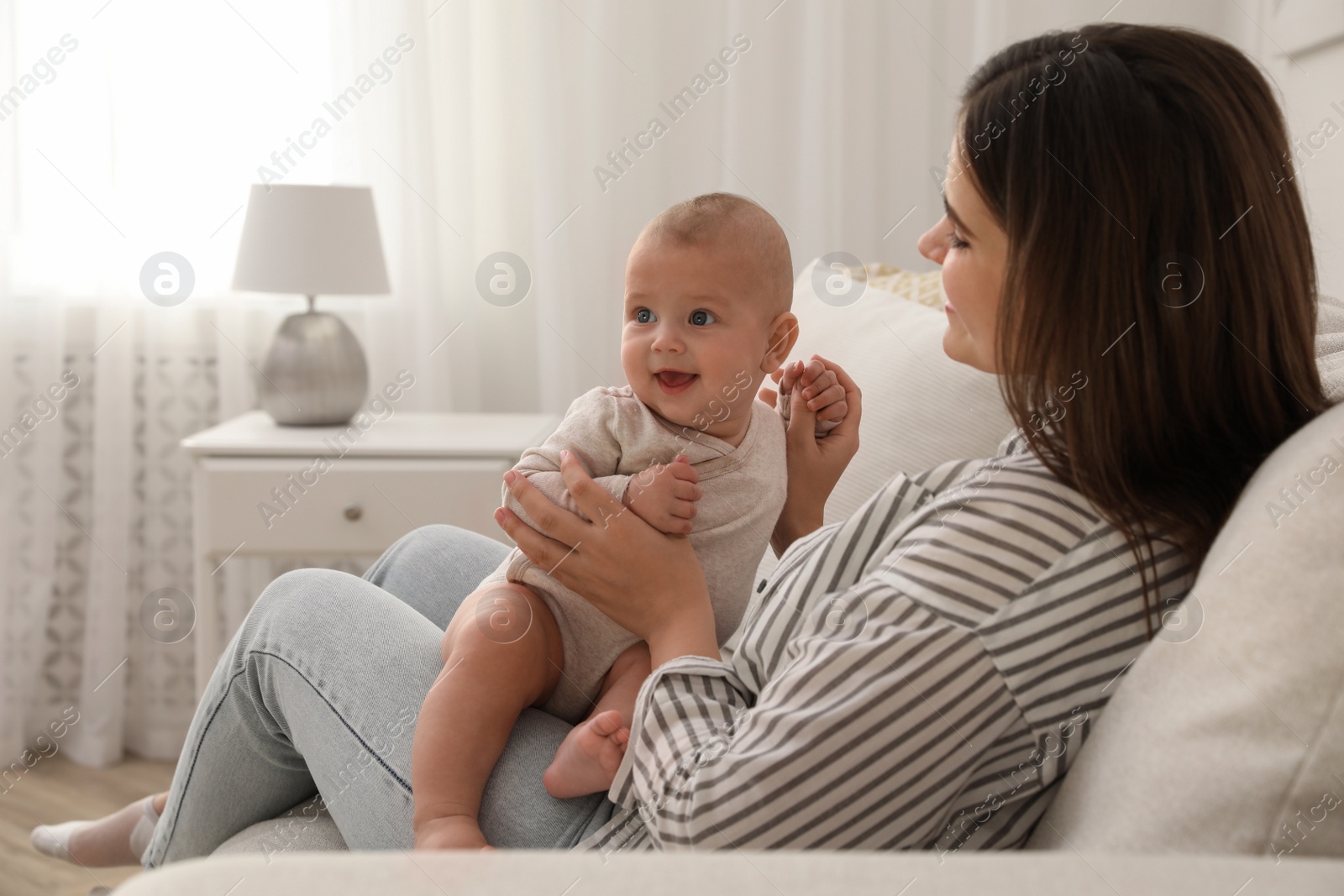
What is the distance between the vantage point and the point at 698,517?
105 centimetres

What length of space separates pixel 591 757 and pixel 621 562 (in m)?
0.19

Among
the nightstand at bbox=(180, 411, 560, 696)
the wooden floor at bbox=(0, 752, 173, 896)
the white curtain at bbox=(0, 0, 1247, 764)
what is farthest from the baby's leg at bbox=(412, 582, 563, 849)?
the white curtain at bbox=(0, 0, 1247, 764)

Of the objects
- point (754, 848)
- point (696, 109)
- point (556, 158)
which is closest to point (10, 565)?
point (556, 158)

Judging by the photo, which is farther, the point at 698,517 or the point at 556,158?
the point at 556,158

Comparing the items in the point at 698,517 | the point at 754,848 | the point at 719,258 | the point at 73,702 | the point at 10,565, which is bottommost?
the point at 73,702

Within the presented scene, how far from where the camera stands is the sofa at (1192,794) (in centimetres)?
47

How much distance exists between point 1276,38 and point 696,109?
1.10m

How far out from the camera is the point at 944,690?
64cm

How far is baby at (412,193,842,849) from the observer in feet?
3.24

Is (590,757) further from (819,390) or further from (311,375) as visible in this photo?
(311,375)

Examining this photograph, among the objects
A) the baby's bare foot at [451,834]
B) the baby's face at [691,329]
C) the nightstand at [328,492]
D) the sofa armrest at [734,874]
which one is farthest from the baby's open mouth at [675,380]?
the nightstand at [328,492]

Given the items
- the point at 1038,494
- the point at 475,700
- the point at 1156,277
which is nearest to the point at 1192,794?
the point at 1038,494

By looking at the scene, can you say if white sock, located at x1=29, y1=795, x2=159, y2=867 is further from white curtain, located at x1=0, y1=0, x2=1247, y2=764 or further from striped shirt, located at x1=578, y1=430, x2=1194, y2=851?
white curtain, located at x1=0, y1=0, x2=1247, y2=764

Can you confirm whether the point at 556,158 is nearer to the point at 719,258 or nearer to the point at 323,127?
the point at 323,127
